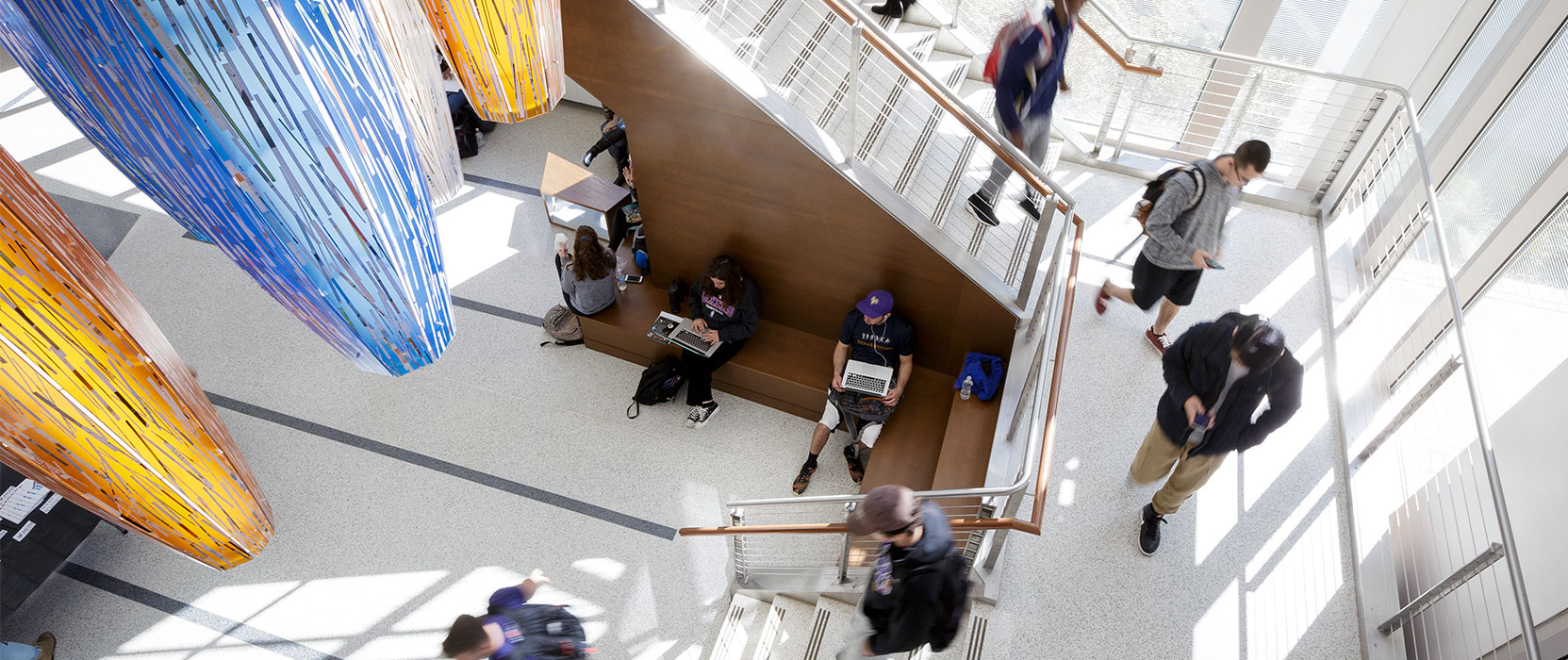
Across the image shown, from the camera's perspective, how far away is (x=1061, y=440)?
4.38 m

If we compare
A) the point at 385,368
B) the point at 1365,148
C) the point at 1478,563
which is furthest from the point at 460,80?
the point at 1365,148

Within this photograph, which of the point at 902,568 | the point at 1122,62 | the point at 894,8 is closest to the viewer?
the point at 902,568

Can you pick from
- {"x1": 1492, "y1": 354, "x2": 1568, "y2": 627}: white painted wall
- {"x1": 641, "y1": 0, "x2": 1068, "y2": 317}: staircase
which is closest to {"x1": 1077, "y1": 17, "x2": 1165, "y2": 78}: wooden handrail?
{"x1": 641, "y1": 0, "x2": 1068, "y2": 317}: staircase

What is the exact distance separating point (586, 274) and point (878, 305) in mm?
1956

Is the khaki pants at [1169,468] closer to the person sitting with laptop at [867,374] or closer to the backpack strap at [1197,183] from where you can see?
the backpack strap at [1197,183]

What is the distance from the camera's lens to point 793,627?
13.7ft

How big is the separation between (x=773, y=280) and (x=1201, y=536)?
279 centimetres

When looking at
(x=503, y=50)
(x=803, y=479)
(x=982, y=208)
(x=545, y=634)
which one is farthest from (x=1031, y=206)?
(x=503, y=50)

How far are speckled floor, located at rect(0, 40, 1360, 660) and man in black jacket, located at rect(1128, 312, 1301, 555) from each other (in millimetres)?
501

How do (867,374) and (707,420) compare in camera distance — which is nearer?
(867,374)

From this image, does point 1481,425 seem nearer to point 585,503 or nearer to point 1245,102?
point 1245,102

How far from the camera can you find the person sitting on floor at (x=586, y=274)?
534cm

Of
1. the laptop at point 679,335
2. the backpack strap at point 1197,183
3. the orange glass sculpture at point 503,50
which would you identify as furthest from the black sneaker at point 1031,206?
the orange glass sculpture at point 503,50

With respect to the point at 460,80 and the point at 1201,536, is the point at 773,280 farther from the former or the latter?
the point at 460,80
